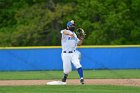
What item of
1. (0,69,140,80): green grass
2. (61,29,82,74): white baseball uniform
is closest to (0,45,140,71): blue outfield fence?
(0,69,140,80): green grass

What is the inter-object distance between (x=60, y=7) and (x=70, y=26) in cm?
2202

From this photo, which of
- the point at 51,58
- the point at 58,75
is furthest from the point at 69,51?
the point at 51,58

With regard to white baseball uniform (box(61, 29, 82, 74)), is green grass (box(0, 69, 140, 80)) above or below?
below

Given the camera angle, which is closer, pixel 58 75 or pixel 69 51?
pixel 69 51

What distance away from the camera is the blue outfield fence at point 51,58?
91.8 ft

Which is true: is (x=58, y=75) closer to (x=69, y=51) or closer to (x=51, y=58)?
(x=51, y=58)

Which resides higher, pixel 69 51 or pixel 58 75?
pixel 69 51

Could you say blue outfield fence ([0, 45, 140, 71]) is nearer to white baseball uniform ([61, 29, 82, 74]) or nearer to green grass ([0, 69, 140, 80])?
green grass ([0, 69, 140, 80])

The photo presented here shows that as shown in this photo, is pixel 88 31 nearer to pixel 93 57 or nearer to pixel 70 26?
pixel 93 57

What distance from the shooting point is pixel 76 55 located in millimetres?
17016

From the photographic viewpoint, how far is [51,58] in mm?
28031

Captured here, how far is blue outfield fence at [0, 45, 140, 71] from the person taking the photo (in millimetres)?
27984
